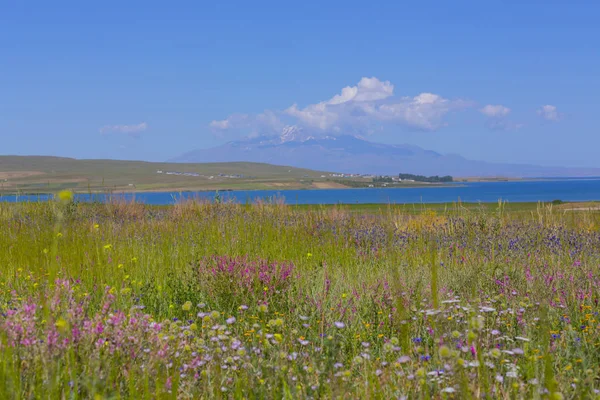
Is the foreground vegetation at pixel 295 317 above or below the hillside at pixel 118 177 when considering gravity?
below

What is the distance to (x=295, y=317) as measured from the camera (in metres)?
4.64

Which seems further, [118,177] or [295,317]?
[118,177]

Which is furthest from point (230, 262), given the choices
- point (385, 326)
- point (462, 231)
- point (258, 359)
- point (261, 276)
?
point (462, 231)

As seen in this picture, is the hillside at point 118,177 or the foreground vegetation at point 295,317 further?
the hillside at point 118,177

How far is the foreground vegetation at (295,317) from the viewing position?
2570mm

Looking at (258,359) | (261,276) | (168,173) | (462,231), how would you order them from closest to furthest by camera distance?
1. (258,359)
2. (261,276)
3. (462,231)
4. (168,173)

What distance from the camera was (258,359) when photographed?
312 cm

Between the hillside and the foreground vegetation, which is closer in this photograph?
the foreground vegetation

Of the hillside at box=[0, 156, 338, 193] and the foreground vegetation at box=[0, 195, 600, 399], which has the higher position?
the hillside at box=[0, 156, 338, 193]

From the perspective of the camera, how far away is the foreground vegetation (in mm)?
2570

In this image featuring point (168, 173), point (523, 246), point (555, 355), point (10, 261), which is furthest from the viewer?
point (168, 173)

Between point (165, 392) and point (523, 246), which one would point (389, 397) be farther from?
point (523, 246)

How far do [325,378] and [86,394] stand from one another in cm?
121

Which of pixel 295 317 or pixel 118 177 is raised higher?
pixel 118 177
